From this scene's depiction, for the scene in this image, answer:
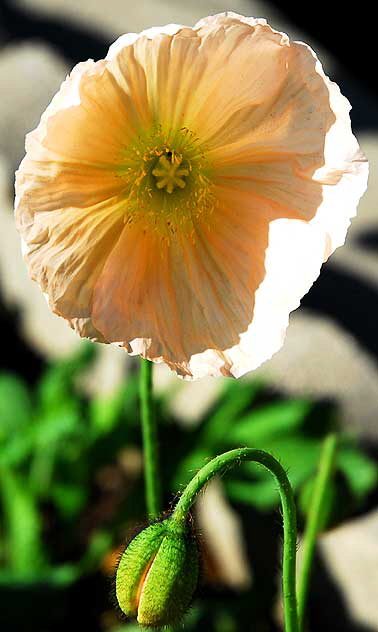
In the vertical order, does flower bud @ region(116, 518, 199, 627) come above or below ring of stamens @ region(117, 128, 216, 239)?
below

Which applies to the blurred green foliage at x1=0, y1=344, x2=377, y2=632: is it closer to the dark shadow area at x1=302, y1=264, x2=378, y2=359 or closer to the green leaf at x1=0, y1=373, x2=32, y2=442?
the green leaf at x1=0, y1=373, x2=32, y2=442

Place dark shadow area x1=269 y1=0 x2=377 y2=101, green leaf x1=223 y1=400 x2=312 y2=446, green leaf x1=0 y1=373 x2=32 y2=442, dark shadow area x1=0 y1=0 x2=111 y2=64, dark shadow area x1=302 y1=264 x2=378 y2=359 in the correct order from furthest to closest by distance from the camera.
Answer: dark shadow area x1=269 y1=0 x2=377 y2=101 → dark shadow area x1=0 y1=0 x2=111 y2=64 → dark shadow area x1=302 y1=264 x2=378 y2=359 → green leaf x1=0 y1=373 x2=32 y2=442 → green leaf x1=223 y1=400 x2=312 y2=446

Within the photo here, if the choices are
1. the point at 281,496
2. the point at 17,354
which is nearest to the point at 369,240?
the point at 17,354

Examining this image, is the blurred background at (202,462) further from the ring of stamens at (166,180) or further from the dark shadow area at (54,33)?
the dark shadow area at (54,33)

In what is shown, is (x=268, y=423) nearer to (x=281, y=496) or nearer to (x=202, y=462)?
(x=202, y=462)

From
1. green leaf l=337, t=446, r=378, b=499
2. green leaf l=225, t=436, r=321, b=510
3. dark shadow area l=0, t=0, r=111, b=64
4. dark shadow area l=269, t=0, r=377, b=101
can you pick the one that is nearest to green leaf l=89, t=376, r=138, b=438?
green leaf l=225, t=436, r=321, b=510
